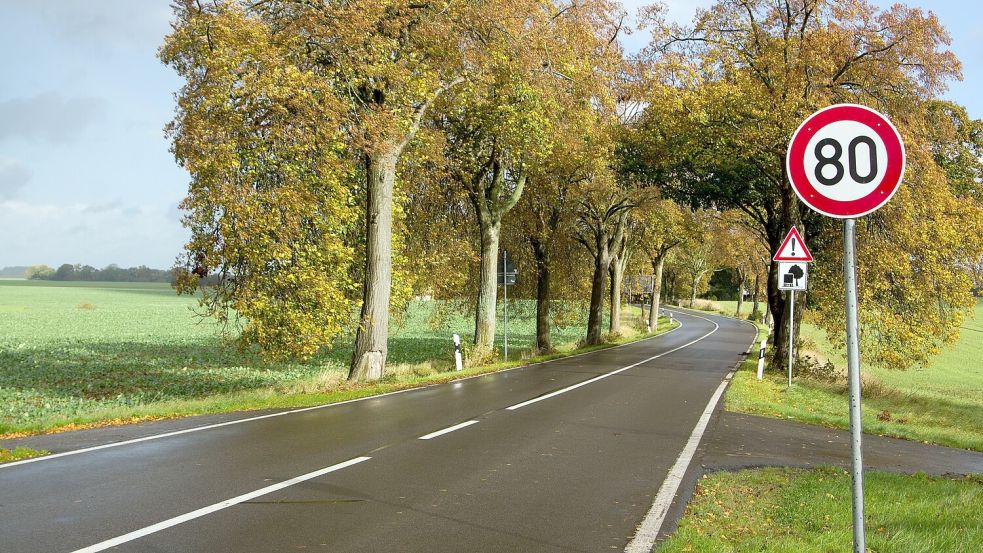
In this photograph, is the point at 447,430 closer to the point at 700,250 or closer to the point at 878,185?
the point at 878,185

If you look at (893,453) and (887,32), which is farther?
(887,32)

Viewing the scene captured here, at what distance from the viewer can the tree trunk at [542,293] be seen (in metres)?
30.1

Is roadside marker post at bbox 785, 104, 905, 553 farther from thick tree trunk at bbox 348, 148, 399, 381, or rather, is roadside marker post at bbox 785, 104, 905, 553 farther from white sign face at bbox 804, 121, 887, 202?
thick tree trunk at bbox 348, 148, 399, 381

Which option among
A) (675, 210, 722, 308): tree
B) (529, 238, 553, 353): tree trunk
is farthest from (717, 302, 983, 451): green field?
(675, 210, 722, 308): tree

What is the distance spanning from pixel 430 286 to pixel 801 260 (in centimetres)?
1195

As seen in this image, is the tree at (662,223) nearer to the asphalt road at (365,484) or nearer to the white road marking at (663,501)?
the asphalt road at (365,484)

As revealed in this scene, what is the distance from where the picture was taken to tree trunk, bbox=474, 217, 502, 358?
24734 millimetres

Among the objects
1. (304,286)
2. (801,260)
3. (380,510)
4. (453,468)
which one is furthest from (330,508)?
(801,260)

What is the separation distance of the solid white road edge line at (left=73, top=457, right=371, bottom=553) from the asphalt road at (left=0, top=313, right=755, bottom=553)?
0.05 feet

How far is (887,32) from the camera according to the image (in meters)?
20.5

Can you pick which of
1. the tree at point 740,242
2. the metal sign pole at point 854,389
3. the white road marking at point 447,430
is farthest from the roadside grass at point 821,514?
the tree at point 740,242

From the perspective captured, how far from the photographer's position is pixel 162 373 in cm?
2338

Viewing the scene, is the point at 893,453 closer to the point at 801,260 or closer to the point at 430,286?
the point at 801,260

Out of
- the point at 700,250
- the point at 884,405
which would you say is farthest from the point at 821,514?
the point at 700,250
